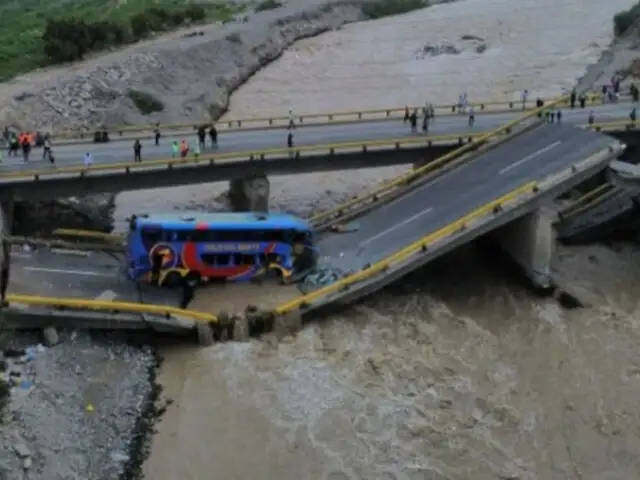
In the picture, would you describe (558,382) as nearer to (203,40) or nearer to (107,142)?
(107,142)

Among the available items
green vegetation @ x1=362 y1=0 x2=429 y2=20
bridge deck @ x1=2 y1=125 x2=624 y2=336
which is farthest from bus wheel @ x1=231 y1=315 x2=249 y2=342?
green vegetation @ x1=362 y1=0 x2=429 y2=20

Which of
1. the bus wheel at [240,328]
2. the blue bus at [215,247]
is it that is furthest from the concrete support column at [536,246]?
the bus wheel at [240,328]

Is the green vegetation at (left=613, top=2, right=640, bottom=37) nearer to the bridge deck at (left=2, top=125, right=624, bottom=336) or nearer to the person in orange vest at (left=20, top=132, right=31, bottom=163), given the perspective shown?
the bridge deck at (left=2, top=125, right=624, bottom=336)

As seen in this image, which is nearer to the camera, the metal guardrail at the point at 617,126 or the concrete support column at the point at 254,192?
the concrete support column at the point at 254,192

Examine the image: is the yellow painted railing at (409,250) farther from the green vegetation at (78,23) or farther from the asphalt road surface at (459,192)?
the green vegetation at (78,23)

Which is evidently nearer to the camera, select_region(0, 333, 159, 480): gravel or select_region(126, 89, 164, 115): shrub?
select_region(0, 333, 159, 480): gravel

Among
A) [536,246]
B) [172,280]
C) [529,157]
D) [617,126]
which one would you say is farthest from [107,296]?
[617,126]

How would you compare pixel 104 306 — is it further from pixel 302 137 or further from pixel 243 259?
pixel 302 137
